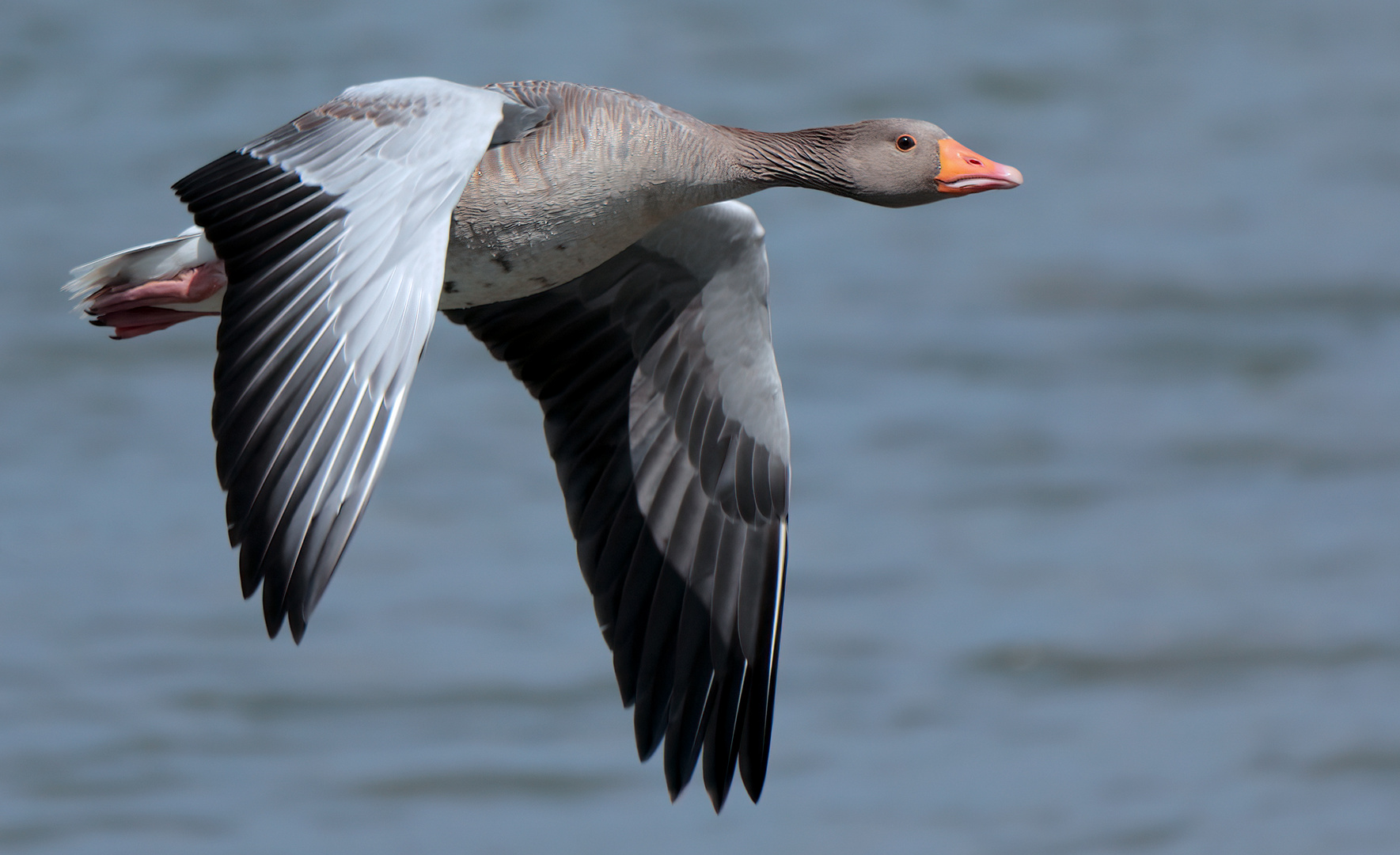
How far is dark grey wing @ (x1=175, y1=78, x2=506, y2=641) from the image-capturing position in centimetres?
626

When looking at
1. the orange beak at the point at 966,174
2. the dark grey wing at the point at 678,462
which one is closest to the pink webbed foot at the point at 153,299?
the dark grey wing at the point at 678,462

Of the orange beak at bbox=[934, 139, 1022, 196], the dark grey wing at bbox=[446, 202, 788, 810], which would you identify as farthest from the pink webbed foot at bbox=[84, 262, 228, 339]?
the orange beak at bbox=[934, 139, 1022, 196]

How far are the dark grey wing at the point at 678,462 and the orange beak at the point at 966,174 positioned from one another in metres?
0.86

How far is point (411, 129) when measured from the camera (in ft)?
23.7

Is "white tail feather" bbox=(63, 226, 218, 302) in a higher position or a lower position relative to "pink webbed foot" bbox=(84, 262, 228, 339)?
higher

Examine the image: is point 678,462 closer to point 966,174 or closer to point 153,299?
point 966,174

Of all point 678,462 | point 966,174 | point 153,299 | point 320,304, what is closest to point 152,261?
point 153,299

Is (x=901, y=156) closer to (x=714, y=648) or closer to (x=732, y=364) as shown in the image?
(x=732, y=364)

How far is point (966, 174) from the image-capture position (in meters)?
8.23

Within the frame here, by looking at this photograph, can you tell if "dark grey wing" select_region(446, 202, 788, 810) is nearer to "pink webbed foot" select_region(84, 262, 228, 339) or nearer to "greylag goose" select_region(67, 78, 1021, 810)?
"greylag goose" select_region(67, 78, 1021, 810)

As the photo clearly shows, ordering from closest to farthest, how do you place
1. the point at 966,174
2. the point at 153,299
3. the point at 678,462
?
the point at 153,299 → the point at 966,174 → the point at 678,462

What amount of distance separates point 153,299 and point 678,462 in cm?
247

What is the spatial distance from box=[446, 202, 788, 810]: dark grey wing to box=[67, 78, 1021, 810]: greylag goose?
0.04 ft

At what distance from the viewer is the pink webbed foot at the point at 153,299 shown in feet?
26.3
